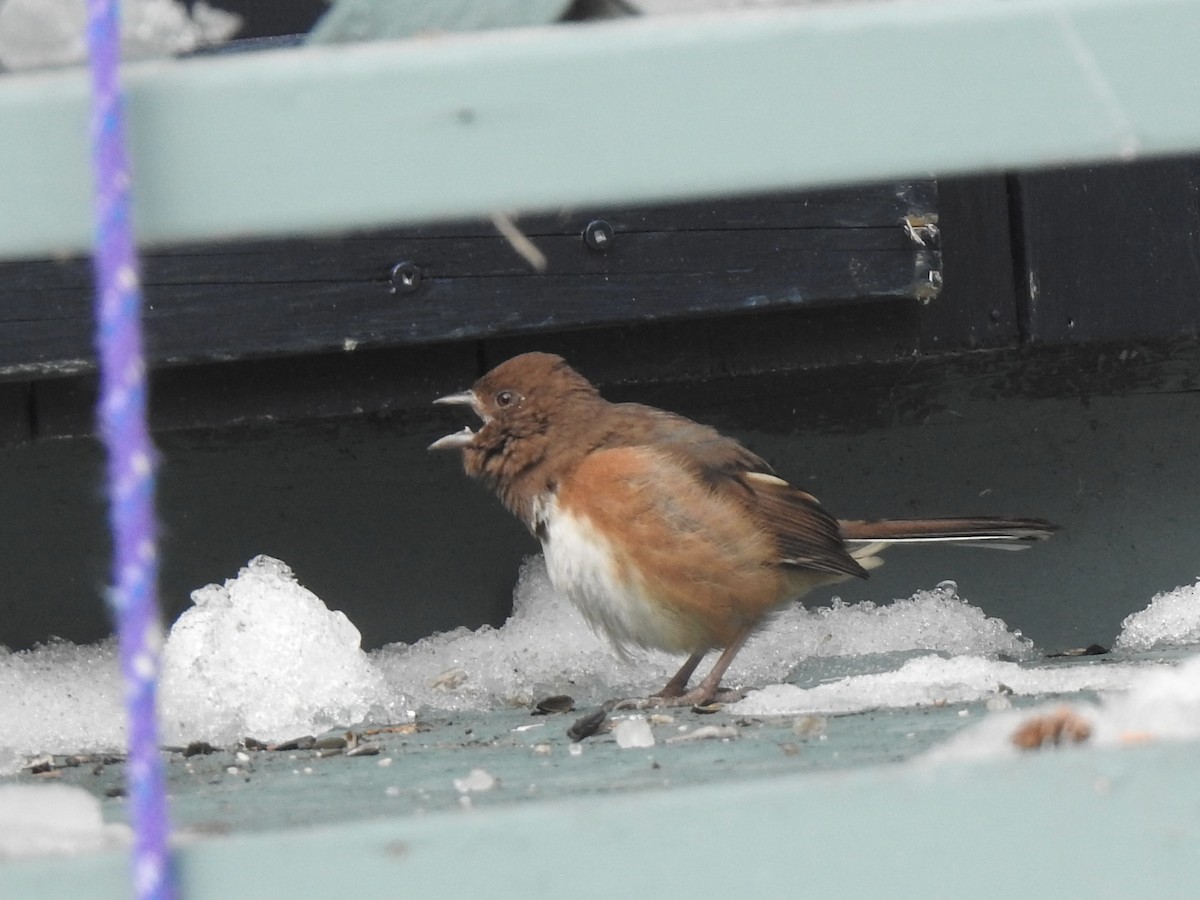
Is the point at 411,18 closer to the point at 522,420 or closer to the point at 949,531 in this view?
the point at 522,420

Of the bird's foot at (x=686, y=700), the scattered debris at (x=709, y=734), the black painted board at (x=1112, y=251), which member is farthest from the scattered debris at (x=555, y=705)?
the black painted board at (x=1112, y=251)

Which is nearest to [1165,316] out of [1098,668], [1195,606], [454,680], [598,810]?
[1195,606]

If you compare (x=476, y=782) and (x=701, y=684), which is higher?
(x=476, y=782)

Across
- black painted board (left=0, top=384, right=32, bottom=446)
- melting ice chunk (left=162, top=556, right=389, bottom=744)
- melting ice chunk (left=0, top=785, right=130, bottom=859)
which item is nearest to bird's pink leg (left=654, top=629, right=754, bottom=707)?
melting ice chunk (left=162, top=556, right=389, bottom=744)

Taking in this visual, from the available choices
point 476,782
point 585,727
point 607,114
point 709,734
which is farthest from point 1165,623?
point 607,114

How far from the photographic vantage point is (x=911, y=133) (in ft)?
3.36

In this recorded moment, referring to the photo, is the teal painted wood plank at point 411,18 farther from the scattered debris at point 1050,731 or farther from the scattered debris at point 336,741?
the scattered debris at point 336,741

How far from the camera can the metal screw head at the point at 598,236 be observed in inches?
144

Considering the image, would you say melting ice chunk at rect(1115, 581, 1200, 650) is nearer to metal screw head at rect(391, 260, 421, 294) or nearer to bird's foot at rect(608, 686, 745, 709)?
bird's foot at rect(608, 686, 745, 709)

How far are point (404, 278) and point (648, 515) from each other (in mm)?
801

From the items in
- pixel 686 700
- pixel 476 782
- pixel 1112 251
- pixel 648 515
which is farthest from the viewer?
pixel 1112 251

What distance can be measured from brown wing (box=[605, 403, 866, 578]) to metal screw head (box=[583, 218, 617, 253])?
38 cm

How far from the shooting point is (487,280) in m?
3.62

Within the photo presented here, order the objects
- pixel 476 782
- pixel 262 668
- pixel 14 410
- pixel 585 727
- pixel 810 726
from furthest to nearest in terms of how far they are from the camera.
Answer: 1. pixel 14 410
2. pixel 262 668
3. pixel 585 727
4. pixel 810 726
5. pixel 476 782
